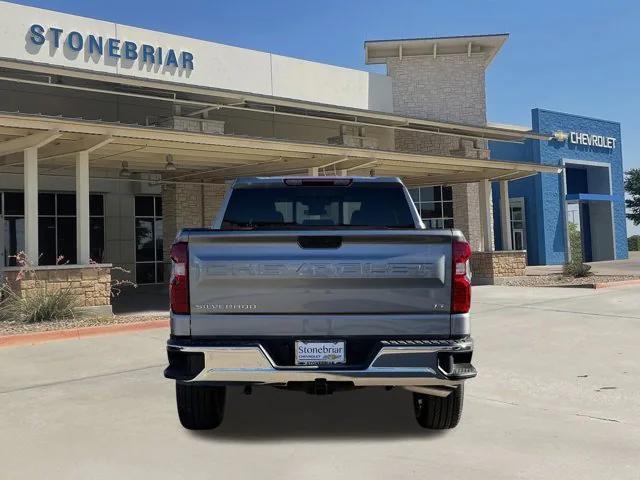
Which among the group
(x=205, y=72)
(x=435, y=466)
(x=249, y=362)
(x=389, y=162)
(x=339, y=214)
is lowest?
(x=435, y=466)

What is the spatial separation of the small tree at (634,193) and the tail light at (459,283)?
63.1m

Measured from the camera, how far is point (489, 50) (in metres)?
26.2

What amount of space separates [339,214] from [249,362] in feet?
7.09

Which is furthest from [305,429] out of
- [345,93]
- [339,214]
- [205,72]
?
[345,93]

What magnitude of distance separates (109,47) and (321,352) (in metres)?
15.8

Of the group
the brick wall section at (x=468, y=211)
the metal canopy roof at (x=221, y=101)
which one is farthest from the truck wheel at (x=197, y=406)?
the brick wall section at (x=468, y=211)

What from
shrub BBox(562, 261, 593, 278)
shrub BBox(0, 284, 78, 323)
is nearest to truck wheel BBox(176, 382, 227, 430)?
shrub BBox(0, 284, 78, 323)

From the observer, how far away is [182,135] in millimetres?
12750

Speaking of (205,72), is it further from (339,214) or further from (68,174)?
(339,214)

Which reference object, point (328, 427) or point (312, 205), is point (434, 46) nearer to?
point (312, 205)

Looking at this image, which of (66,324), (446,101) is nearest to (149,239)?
(66,324)

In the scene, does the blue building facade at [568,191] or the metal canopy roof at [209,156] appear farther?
the blue building facade at [568,191]

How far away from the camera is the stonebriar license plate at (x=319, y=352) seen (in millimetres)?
4395

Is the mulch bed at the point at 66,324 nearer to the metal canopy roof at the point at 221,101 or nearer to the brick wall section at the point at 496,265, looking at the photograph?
the metal canopy roof at the point at 221,101
